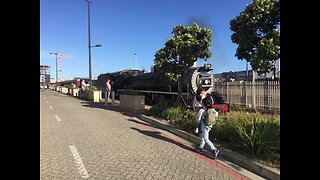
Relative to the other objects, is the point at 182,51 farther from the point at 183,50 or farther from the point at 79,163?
the point at 79,163

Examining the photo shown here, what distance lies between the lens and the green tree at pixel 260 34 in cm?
1373

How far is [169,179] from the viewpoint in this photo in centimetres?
545

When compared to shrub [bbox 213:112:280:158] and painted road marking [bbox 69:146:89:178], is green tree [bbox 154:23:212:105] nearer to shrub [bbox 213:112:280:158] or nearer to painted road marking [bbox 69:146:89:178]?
shrub [bbox 213:112:280:158]

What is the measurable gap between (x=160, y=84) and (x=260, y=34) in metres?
7.87

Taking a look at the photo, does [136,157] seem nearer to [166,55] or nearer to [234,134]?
[234,134]

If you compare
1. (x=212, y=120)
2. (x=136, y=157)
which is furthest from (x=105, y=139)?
(x=212, y=120)

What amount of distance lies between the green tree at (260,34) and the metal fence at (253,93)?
1.60m

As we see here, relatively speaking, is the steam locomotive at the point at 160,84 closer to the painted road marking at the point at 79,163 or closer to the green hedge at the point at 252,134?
the green hedge at the point at 252,134

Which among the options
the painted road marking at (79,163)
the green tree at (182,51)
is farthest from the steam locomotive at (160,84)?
the painted road marking at (79,163)

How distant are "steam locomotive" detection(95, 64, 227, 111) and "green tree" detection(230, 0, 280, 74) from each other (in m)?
2.12

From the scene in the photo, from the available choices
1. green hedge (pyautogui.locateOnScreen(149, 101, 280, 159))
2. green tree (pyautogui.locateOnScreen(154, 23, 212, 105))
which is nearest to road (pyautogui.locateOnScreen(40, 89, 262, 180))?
green hedge (pyautogui.locateOnScreen(149, 101, 280, 159))

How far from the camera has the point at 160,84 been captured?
2053cm
